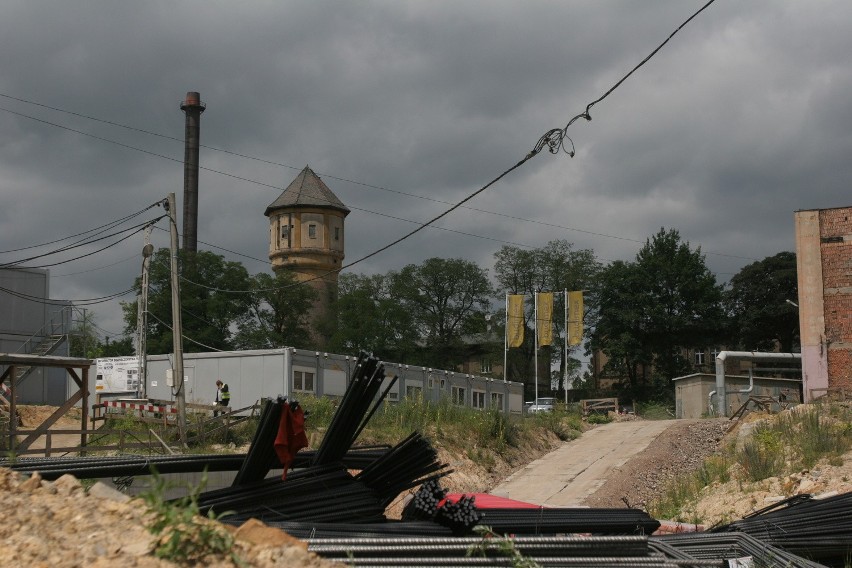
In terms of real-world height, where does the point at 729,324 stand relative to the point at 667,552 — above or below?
above

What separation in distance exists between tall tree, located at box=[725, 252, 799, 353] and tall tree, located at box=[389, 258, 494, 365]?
67.3 feet

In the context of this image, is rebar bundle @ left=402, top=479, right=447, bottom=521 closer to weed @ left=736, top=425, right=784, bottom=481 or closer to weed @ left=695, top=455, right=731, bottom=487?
weed @ left=736, top=425, right=784, bottom=481

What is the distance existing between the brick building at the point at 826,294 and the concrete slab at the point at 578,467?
7.86 m

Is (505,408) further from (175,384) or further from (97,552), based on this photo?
(97,552)

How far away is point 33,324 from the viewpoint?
47.6m

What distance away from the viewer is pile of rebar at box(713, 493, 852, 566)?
9.02 m

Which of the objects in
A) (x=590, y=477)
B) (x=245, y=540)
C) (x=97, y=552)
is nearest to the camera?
(x=97, y=552)

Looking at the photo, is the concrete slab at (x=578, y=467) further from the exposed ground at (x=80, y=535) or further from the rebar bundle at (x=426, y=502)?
the exposed ground at (x=80, y=535)

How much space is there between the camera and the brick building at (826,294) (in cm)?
3997

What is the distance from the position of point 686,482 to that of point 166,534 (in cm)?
1939

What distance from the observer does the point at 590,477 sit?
26.7m

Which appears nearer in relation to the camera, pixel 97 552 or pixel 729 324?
pixel 97 552

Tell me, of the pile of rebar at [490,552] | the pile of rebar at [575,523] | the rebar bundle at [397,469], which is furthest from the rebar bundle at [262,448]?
the pile of rebar at [490,552]

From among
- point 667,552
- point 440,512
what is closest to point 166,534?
point 440,512
